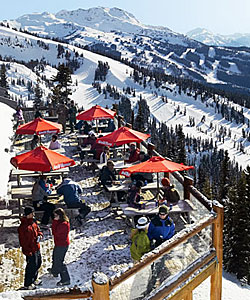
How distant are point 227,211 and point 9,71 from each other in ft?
500

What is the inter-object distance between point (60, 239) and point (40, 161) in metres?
3.50

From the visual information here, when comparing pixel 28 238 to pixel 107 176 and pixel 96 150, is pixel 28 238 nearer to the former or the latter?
pixel 107 176

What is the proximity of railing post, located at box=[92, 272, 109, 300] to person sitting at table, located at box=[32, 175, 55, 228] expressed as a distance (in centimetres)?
680

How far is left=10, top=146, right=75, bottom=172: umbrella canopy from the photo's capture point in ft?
37.7

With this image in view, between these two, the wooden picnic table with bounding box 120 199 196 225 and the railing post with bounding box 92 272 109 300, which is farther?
the wooden picnic table with bounding box 120 199 196 225

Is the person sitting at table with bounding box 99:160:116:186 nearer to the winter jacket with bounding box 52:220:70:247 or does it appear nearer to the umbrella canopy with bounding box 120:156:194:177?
the umbrella canopy with bounding box 120:156:194:177

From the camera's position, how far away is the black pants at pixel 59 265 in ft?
28.7

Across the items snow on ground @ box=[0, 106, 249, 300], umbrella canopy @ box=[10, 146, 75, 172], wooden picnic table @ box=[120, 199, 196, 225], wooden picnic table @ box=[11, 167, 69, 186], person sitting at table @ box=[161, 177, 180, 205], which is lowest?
snow on ground @ box=[0, 106, 249, 300]

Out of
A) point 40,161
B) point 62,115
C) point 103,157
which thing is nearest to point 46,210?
point 40,161

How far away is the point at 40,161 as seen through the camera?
11594 millimetres

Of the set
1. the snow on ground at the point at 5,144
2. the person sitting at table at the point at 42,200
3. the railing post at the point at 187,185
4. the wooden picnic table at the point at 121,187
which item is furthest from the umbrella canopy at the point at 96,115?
the railing post at the point at 187,185

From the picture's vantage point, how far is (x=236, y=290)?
11.2m

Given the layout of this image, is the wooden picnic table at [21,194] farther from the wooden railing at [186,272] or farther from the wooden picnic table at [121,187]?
the wooden railing at [186,272]

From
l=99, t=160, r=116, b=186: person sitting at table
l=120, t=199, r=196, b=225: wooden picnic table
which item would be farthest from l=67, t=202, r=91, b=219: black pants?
l=99, t=160, r=116, b=186: person sitting at table
